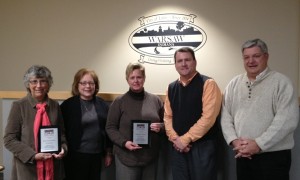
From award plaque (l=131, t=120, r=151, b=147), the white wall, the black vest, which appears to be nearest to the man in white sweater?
the black vest

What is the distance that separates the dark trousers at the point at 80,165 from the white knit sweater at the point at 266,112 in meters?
1.03

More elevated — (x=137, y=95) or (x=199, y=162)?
(x=137, y=95)

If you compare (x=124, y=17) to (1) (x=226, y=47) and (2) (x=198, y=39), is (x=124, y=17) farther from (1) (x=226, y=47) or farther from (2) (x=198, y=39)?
(1) (x=226, y=47)

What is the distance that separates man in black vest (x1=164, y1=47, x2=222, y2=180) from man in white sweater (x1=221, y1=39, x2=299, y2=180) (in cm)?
16

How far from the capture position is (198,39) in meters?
3.73

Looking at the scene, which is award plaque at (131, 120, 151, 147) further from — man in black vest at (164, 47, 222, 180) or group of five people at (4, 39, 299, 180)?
man in black vest at (164, 47, 222, 180)

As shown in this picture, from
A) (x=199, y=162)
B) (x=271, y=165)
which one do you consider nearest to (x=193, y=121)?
(x=199, y=162)

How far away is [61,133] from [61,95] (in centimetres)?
47

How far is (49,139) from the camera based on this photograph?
6.89 ft

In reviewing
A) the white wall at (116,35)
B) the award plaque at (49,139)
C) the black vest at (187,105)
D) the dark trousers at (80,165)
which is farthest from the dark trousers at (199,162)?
the white wall at (116,35)

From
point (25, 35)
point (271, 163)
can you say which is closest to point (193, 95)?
point (271, 163)

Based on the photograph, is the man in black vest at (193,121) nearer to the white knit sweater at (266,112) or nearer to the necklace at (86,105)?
the white knit sweater at (266,112)

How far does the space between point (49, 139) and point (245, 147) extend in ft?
4.33

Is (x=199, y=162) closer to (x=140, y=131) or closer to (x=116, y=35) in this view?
(x=140, y=131)
